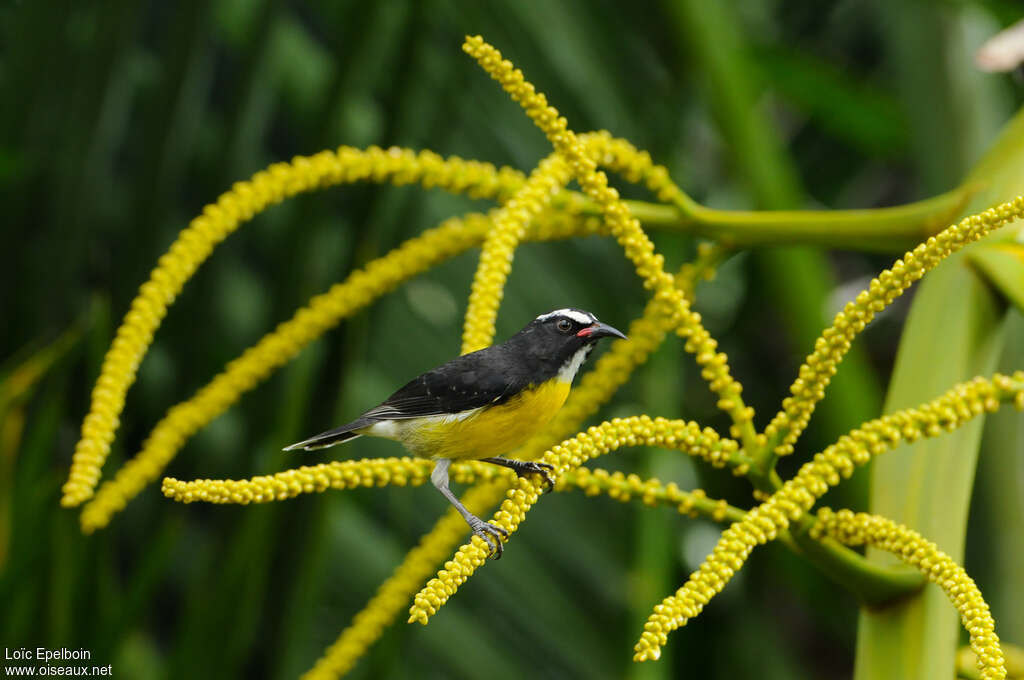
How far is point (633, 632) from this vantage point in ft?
3.77

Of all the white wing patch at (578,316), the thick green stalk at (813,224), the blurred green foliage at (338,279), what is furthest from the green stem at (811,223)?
the blurred green foliage at (338,279)

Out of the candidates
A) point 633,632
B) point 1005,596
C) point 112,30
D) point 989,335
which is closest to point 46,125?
point 112,30

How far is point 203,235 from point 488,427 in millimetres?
170

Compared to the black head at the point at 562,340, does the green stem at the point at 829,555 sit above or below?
below

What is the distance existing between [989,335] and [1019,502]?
0.60 m

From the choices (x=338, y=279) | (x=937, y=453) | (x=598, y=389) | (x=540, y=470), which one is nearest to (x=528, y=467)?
(x=540, y=470)

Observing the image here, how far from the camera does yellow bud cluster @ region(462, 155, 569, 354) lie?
0.44 meters

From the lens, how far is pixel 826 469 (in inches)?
16.5

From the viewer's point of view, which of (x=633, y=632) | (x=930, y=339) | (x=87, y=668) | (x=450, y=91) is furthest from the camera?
(x=633, y=632)

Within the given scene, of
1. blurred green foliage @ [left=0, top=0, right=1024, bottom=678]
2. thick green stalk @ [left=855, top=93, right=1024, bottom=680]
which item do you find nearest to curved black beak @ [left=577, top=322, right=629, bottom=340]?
thick green stalk @ [left=855, top=93, right=1024, bottom=680]

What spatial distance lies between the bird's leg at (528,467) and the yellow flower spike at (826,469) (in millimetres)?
63

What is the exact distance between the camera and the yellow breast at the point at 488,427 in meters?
0.43

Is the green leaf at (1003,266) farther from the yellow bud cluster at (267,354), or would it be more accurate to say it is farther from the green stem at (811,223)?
the yellow bud cluster at (267,354)

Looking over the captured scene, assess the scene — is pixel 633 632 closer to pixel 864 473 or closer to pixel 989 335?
pixel 864 473
